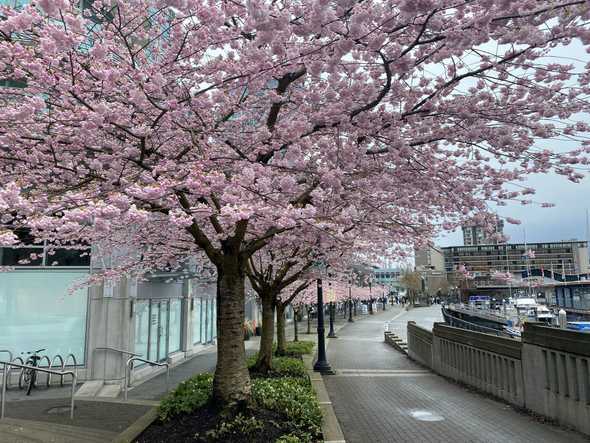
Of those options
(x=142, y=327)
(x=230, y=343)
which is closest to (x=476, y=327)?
(x=142, y=327)

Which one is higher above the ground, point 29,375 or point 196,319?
point 196,319

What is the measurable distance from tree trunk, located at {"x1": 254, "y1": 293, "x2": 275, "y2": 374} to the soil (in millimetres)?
4251

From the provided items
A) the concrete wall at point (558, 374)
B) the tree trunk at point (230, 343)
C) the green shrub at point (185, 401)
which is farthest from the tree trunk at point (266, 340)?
the concrete wall at point (558, 374)

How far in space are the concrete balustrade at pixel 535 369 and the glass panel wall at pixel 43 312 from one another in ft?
34.3

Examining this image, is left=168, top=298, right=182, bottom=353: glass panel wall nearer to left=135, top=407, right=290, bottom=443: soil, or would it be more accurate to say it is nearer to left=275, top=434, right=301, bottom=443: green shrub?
left=135, top=407, right=290, bottom=443: soil

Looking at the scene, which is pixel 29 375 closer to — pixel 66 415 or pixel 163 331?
pixel 66 415

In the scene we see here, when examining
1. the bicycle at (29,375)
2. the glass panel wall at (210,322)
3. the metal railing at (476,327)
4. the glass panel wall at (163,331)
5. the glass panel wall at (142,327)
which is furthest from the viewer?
the glass panel wall at (210,322)

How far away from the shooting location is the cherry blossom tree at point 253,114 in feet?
14.7

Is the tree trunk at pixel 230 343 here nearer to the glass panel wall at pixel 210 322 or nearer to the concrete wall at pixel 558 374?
the concrete wall at pixel 558 374

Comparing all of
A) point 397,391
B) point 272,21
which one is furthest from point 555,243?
point 272,21

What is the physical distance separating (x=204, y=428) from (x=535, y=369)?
6.11m

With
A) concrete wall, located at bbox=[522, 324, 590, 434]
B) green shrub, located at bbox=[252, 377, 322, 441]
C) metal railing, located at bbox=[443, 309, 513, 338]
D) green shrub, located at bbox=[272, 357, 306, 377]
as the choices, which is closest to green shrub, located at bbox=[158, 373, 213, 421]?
green shrub, located at bbox=[252, 377, 322, 441]

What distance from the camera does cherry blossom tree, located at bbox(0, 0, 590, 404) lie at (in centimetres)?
449

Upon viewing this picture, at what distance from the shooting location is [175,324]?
17297mm
